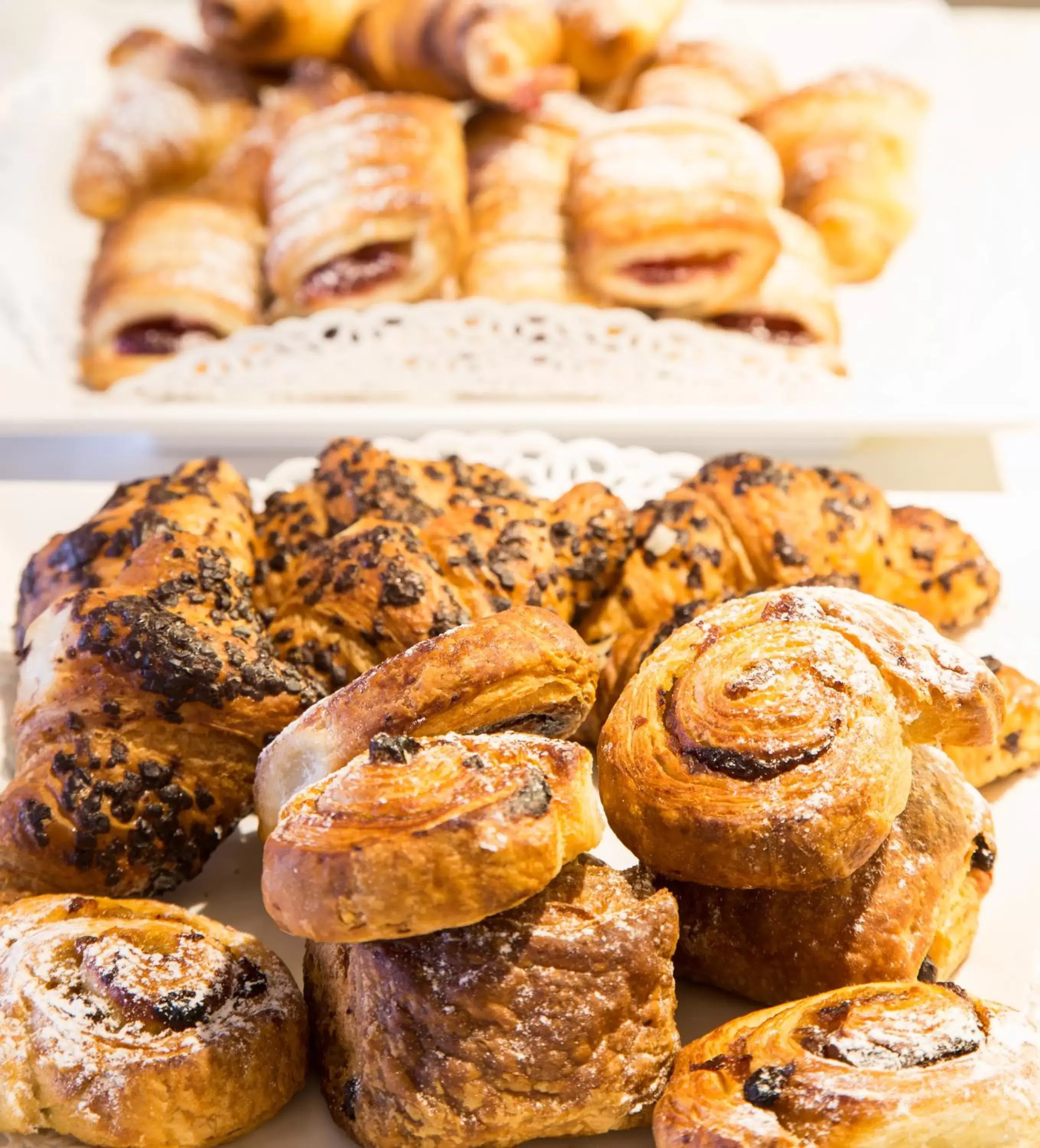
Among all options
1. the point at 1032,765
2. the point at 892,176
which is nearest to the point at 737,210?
the point at 892,176

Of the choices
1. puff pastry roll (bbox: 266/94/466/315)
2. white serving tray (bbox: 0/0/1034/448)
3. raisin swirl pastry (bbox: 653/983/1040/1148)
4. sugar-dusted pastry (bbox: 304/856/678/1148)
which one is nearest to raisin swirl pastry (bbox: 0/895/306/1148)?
sugar-dusted pastry (bbox: 304/856/678/1148)

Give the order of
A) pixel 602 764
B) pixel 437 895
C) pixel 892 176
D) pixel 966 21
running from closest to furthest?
pixel 437 895, pixel 602 764, pixel 892 176, pixel 966 21

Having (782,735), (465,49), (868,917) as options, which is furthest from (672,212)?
(868,917)

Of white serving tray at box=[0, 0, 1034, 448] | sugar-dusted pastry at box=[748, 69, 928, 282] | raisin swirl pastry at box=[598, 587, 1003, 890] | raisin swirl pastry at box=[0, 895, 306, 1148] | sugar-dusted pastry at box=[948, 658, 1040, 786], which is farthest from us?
sugar-dusted pastry at box=[748, 69, 928, 282]

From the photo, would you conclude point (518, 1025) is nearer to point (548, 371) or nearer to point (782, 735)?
point (782, 735)

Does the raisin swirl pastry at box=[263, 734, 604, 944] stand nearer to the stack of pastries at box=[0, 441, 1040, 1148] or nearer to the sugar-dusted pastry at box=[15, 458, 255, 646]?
the stack of pastries at box=[0, 441, 1040, 1148]

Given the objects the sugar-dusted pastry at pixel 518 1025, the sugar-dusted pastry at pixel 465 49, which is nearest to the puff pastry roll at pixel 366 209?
the sugar-dusted pastry at pixel 465 49

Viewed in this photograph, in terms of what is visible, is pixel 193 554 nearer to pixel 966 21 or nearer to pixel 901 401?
A: pixel 901 401
